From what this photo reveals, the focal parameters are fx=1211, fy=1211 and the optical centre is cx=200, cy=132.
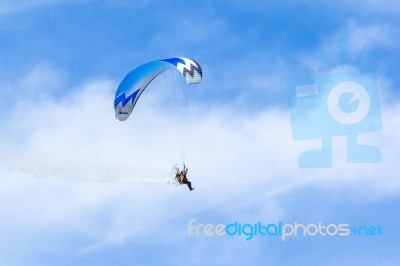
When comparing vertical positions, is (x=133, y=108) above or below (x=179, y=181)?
above

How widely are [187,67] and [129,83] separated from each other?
3.93 m

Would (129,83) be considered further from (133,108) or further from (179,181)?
(179,181)

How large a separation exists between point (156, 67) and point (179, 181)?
7204 millimetres

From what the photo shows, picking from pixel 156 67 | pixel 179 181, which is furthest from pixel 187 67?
pixel 179 181

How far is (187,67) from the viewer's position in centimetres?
7381

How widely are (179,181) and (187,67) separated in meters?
7.10

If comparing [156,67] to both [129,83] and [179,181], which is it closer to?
[129,83]

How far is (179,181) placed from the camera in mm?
74938

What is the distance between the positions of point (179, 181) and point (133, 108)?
5404 mm

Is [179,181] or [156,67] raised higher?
[156,67]

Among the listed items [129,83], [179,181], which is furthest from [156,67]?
[179,181]

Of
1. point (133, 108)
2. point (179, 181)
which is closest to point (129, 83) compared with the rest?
point (133, 108)

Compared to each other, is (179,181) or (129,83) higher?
(129,83)

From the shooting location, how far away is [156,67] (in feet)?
246
